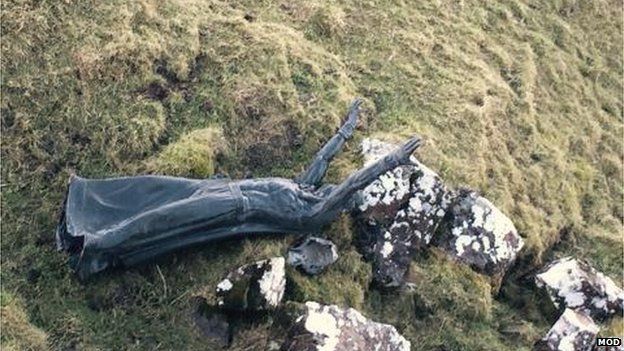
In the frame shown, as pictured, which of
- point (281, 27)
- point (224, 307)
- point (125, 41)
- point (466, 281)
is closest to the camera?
point (224, 307)

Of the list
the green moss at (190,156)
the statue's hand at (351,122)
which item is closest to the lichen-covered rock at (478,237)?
the statue's hand at (351,122)

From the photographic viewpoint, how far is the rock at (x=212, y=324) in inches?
256

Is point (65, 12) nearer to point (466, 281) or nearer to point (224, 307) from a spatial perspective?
point (224, 307)

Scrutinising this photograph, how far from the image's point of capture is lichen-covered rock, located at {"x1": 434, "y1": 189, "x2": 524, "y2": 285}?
7.41 meters

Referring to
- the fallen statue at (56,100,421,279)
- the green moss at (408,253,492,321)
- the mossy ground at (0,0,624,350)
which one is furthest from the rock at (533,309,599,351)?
the fallen statue at (56,100,421,279)

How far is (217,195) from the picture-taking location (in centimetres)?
659

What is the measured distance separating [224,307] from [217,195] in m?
0.79

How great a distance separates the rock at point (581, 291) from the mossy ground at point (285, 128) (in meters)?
0.18

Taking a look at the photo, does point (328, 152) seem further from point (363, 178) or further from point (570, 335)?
point (570, 335)

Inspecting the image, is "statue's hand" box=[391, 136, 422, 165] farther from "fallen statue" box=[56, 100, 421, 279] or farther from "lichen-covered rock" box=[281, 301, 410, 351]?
"lichen-covered rock" box=[281, 301, 410, 351]

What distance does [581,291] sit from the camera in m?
7.39

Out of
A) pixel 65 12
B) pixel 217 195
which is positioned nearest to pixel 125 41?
pixel 65 12

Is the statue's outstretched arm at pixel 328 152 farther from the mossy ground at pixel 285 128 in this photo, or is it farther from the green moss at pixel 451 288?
the green moss at pixel 451 288

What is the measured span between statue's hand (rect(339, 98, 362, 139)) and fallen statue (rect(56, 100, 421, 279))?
2.40 feet
